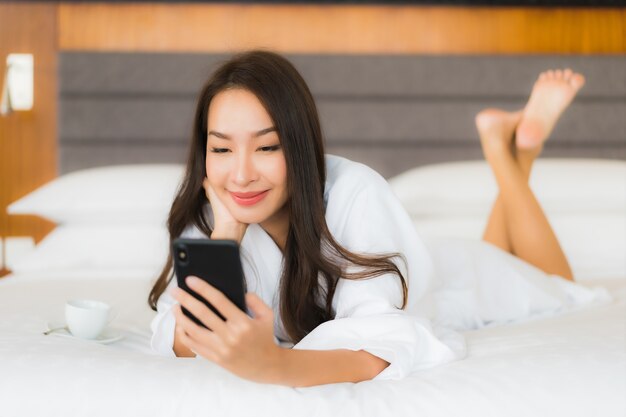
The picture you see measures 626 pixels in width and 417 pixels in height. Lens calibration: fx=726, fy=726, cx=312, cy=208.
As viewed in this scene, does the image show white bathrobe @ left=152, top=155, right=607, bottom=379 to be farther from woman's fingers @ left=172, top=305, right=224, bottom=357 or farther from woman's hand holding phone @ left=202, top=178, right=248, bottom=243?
woman's fingers @ left=172, top=305, right=224, bottom=357

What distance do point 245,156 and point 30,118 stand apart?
1.87 m

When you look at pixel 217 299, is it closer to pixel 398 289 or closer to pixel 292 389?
pixel 292 389

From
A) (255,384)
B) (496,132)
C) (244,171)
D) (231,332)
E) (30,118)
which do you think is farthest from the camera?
(30,118)

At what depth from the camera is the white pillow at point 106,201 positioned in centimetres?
214

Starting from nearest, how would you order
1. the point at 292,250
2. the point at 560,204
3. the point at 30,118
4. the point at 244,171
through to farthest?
the point at 244,171
the point at 292,250
the point at 560,204
the point at 30,118

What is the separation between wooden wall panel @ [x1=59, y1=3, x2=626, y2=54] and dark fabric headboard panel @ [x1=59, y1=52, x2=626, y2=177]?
8 centimetres

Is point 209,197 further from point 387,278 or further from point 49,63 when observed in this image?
point 49,63

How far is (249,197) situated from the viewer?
116 centimetres

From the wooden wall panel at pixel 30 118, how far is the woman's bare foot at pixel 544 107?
1707 millimetres

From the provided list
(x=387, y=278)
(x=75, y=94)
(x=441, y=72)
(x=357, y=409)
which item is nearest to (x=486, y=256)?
(x=387, y=278)

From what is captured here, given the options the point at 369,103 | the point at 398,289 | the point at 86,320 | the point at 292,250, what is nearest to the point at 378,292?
the point at 398,289

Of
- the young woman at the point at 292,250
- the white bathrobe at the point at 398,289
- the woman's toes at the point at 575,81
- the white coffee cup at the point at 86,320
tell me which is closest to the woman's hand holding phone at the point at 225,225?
the young woman at the point at 292,250

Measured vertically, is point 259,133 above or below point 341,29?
below

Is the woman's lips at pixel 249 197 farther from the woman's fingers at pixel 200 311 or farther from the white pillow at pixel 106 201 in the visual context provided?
the white pillow at pixel 106 201
